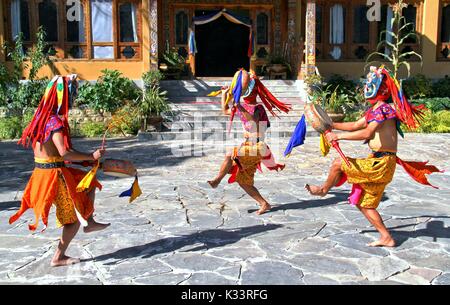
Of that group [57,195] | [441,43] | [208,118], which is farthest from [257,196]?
[441,43]

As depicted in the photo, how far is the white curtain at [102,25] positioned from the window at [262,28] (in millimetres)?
5232

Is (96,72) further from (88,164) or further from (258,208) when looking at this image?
(88,164)

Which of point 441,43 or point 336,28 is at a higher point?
point 336,28

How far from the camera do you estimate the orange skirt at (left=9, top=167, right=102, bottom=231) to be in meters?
4.57

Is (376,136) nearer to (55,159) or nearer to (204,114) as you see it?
(55,159)

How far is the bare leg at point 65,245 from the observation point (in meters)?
4.74

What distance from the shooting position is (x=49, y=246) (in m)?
5.38

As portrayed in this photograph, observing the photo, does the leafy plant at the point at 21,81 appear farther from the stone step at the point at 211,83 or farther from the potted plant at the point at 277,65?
the potted plant at the point at 277,65

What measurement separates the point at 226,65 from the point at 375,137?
16.6 metres

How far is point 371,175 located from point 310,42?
453 inches

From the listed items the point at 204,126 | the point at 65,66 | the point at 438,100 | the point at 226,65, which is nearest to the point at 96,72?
the point at 65,66

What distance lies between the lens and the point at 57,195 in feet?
15.2

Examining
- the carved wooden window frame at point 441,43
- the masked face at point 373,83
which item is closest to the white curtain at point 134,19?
the carved wooden window frame at point 441,43

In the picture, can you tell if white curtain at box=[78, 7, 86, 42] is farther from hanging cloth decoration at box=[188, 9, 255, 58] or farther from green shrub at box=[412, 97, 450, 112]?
green shrub at box=[412, 97, 450, 112]
